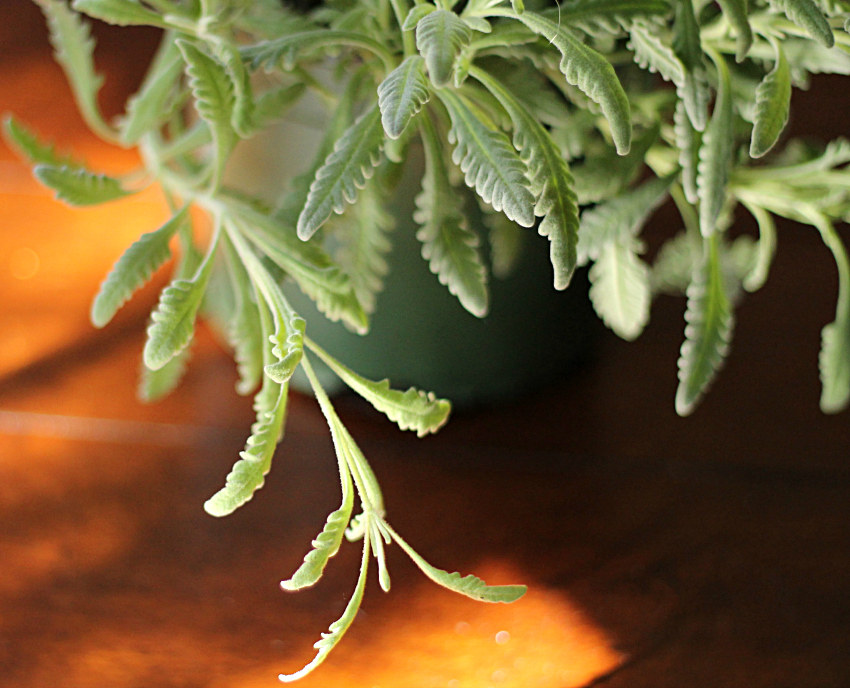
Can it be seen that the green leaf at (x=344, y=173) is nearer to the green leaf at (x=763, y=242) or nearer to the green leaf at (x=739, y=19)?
the green leaf at (x=739, y=19)

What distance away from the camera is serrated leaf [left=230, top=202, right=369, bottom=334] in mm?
404

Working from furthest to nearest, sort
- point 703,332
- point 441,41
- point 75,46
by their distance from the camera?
point 75,46 < point 703,332 < point 441,41

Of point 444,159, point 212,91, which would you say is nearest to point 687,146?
point 444,159

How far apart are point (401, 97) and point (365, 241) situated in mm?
158

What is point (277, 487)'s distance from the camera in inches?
22.5

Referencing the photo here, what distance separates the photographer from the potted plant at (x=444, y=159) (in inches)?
13.6

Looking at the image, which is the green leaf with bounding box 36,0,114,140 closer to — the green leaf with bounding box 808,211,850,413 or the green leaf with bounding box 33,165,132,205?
the green leaf with bounding box 33,165,132,205

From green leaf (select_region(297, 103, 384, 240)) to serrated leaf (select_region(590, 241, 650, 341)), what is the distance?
18 centimetres

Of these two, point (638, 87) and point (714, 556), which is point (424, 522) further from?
point (638, 87)

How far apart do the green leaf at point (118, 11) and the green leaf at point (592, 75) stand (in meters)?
0.19

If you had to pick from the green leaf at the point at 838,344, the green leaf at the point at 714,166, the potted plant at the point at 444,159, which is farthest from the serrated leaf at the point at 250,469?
the green leaf at the point at 838,344

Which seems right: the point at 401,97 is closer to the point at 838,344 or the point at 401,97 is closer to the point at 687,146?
the point at 687,146

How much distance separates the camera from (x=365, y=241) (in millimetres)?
481

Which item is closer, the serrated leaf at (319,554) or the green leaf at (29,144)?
the serrated leaf at (319,554)
